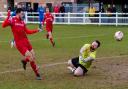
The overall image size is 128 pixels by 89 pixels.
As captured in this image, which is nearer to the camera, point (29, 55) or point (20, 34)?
point (29, 55)

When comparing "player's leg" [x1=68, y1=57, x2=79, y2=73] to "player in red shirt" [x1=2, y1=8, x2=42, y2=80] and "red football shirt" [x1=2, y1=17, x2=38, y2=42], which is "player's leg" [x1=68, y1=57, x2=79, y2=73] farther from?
"red football shirt" [x1=2, y1=17, x2=38, y2=42]

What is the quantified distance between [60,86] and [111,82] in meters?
1.56

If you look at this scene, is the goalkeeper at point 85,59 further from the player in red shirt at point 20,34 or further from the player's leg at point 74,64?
the player in red shirt at point 20,34

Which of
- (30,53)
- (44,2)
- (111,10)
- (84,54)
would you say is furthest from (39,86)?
(44,2)

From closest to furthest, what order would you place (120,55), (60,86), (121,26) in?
(60,86), (120,55), (121,26)

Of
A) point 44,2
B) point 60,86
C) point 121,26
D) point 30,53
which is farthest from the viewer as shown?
point 44,2

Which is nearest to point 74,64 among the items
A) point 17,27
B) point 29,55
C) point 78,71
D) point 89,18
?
point 78,71

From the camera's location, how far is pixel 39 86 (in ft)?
41.6

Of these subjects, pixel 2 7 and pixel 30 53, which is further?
pixel 2 7

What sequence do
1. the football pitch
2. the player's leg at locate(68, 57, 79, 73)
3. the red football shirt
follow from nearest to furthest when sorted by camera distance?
the football pitch, the red football shirt, the player's leg at locate(68, 57, 79, 73)

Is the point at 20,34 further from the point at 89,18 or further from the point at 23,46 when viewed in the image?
the point at 89,18

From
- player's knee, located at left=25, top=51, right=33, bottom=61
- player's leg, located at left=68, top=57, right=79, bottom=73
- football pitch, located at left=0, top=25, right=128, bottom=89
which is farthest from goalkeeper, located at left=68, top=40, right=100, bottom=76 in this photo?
player's knee, located at left=25, top=51, right=33, bottom=61

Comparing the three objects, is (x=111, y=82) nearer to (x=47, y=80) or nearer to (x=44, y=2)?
(x=47, y=80)

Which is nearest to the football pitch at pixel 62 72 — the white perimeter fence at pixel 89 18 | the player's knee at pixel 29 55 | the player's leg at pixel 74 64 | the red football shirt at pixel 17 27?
the player's leg at pixel 74 64
